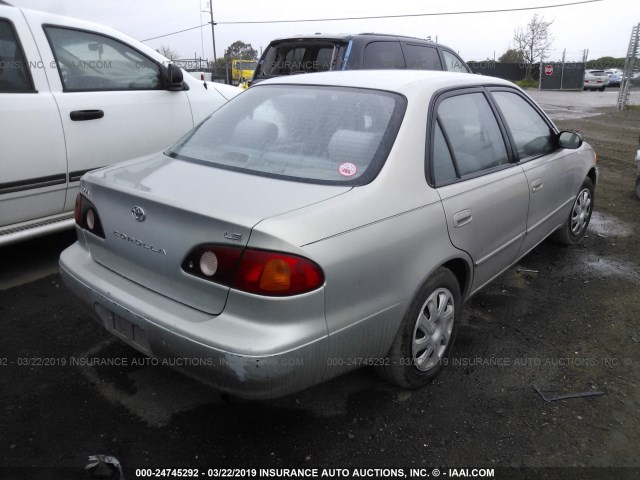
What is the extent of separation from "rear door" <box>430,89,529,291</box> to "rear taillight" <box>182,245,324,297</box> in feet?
3.15

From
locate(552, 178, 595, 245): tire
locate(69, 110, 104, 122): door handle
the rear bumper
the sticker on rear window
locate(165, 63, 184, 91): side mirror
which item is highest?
locate(165, 63, 184, 91): side mirror

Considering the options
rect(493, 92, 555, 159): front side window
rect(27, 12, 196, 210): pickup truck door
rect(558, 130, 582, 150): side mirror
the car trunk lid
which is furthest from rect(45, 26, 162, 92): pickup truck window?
rect(558, 130, 582, 150): side mirror

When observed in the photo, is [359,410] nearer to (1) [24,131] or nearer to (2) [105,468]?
(2) [105,468]

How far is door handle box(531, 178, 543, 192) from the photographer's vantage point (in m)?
3.52

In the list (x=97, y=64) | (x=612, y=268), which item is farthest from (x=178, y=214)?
(x=612, y=268)

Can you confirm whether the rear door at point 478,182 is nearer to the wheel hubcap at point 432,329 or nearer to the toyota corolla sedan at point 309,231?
the toyota corolla sedan at point 309,231

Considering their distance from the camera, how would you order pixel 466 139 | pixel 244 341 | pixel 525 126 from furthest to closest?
1. pixel 525 126
2. pixel 466 139
3. pixel 244 341

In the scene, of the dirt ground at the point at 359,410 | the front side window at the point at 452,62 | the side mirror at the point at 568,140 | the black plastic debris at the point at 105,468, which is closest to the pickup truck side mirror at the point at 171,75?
the dirt ground at the point at 359,410

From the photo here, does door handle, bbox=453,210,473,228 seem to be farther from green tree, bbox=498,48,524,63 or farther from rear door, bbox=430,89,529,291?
green tree, bbox=498,48,524,63

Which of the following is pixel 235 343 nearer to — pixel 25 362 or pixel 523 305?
pixel 25 362

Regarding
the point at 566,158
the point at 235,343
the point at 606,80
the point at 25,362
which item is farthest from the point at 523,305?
the point at 606,80

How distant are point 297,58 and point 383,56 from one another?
44.7 inches

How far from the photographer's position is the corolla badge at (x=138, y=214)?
7.51ft

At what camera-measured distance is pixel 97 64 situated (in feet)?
14.3
